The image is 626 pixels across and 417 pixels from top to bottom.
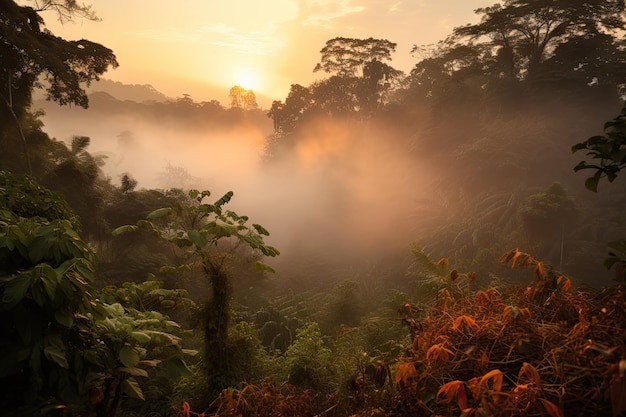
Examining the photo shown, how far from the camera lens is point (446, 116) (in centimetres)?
2897

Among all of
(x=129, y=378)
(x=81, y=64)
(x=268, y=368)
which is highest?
(x=81, y=64)

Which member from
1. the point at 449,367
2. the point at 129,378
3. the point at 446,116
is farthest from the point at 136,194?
the point at 446,116

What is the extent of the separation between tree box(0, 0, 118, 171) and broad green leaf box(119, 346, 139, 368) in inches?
531

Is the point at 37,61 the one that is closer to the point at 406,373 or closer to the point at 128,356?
the point at 128,356

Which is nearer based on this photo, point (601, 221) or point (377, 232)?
point (601, 221)

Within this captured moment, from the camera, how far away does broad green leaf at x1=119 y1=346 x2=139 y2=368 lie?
7.55 feet

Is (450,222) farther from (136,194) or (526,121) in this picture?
(136,194)

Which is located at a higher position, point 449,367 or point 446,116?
point 446,116

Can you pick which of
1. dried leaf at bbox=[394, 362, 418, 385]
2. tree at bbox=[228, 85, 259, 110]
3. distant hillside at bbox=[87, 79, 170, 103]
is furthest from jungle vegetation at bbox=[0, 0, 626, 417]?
distant hillside at bbox=[87, 79, 170, 103]

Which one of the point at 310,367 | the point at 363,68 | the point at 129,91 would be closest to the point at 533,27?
the point at 363,68

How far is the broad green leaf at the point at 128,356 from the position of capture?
7.55ft

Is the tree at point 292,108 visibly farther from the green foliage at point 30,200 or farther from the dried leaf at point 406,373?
the dried leaf at point 406,373

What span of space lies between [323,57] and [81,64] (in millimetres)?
25649

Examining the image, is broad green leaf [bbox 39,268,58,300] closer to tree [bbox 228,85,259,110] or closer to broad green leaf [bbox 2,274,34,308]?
broad green leaf [bbox 2,274,34,308]
